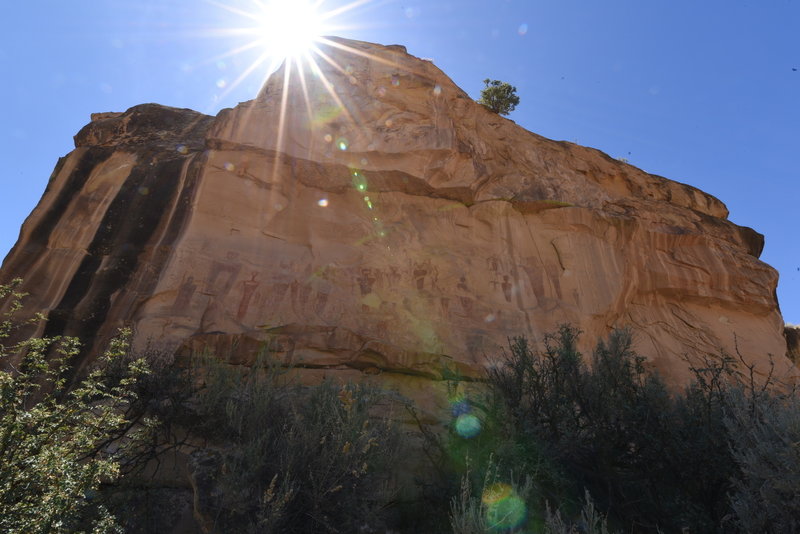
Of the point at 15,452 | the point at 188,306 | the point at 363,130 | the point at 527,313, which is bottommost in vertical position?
the point at 15,452

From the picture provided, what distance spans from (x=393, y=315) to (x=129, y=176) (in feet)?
18.6

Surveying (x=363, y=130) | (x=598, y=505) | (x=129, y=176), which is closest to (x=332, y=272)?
(x=363, y=130)

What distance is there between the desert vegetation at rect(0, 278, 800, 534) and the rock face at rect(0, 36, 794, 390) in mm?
1336

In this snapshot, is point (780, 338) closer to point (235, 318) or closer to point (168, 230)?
point (235, 318)

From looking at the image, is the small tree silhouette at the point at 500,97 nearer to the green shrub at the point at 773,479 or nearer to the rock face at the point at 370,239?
the rock face at the point at 370,239

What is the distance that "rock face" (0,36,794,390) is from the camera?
8.59 meters

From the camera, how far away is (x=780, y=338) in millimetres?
13305

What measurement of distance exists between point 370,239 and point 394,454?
5.46 meters

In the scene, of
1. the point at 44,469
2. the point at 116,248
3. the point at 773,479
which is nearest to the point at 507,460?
the point at 773,479

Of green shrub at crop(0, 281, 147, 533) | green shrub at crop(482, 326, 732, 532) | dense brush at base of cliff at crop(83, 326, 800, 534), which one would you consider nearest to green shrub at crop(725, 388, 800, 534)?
dense brush at base of cliff at crop(83, 326, 800, 534)

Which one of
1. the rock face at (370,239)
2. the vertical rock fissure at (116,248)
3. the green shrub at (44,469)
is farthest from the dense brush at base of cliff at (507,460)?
the vertical rock fissure at (116,248)

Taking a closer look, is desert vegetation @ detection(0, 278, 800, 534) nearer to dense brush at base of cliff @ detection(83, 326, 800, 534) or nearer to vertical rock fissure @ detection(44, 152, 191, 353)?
dense brush at base of cliff @ detection(83, 326, 800, 534)

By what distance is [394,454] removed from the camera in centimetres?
576

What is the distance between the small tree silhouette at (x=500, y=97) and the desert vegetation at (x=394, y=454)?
14373 mm
